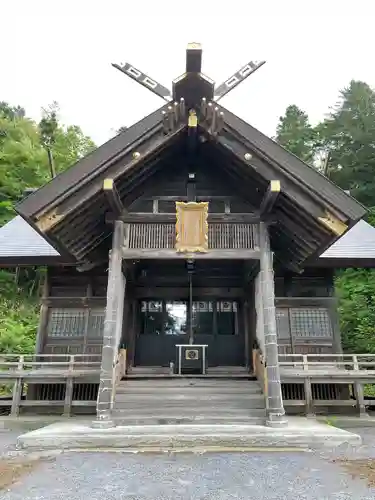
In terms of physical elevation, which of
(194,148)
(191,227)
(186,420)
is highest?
(194,148)

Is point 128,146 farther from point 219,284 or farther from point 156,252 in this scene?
point 219,284

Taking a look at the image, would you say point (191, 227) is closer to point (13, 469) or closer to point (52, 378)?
point (13, 469)

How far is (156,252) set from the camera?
325 inches

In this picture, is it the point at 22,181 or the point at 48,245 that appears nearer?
the point at 48,245

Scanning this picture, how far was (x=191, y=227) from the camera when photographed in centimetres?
837

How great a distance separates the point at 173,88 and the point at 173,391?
6714 millimetres

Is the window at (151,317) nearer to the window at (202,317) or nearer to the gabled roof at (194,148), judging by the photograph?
the window at (202,317)

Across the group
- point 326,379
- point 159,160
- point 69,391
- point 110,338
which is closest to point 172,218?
point 159,160

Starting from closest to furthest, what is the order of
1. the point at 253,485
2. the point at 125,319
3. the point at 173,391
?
the point at 253,485, the point at 173,391, the point at 125,319

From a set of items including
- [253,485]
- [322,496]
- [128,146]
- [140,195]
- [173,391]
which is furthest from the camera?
[140,195]

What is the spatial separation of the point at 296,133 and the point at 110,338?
113 feet

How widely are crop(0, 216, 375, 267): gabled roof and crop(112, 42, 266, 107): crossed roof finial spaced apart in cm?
558

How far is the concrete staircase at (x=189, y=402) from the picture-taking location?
745cm

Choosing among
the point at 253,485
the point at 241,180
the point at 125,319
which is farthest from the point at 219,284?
the point at 253,485
